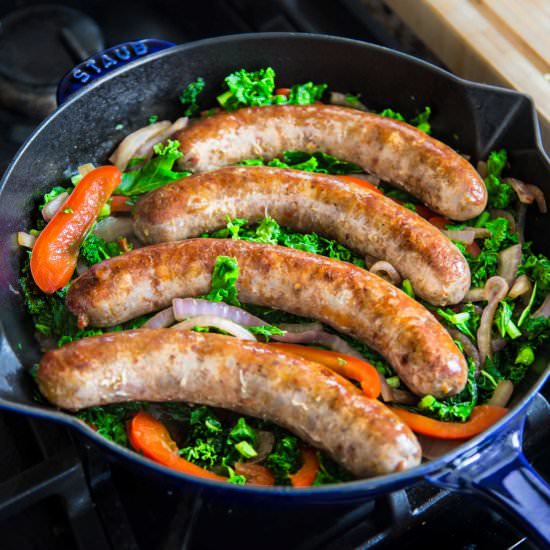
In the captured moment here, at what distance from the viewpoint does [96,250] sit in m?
3.22

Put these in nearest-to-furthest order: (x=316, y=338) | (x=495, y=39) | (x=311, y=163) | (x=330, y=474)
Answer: (x=330, y=474) < (x=316, y=338) < (x=311, y=163) < (x=495, y=39)

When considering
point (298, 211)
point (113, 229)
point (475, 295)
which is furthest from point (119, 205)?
point (475, 295)

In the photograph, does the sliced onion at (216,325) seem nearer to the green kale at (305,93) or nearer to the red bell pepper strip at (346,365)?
the red bell pepper strip at (346,365)

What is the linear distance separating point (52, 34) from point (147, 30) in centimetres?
57

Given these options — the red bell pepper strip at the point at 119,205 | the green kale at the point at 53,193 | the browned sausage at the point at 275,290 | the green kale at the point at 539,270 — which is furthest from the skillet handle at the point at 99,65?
the green kale at the point at 539,270

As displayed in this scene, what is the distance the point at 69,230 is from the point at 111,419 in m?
0.88

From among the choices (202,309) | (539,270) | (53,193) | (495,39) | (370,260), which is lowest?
(53,193)

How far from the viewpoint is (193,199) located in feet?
10.2

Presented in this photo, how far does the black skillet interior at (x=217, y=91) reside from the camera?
3221 millimetres

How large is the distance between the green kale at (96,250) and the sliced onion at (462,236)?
139 centimetres

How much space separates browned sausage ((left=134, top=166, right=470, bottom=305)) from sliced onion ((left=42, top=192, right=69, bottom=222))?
1.22ft

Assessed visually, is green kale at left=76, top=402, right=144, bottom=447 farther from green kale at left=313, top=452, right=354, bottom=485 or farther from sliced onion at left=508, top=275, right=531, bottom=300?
sliced onion at left=508, top=275, right=531, bottom=300

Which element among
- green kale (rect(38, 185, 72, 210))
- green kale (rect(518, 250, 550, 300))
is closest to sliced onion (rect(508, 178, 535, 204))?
green kale (rect(518, 250, 550, 300))

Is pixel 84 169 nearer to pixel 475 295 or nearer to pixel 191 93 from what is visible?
pixel 191 93
